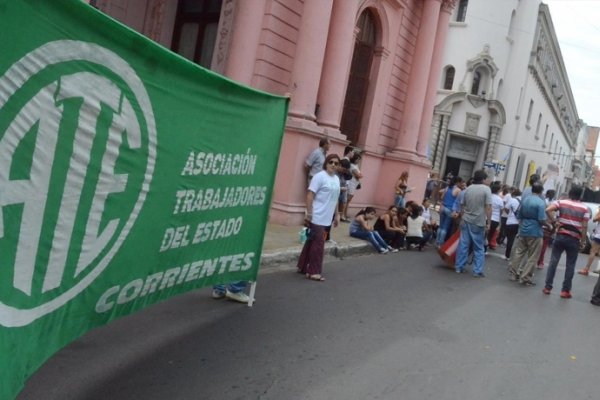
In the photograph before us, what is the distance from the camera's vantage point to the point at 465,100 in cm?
3388

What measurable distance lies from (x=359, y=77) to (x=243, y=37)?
5069 mm

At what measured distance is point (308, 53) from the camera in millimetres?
11648

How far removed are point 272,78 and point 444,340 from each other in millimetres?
7493

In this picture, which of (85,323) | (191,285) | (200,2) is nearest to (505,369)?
(191,285)

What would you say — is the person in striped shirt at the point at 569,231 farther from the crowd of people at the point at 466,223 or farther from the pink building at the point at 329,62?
the pink building at the point at 329,62

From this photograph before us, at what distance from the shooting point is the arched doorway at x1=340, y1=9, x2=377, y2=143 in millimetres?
15156

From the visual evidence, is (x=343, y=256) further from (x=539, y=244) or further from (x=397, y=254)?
(x=539, y=244)

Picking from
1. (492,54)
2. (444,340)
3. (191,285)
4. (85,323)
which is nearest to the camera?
(85,323)

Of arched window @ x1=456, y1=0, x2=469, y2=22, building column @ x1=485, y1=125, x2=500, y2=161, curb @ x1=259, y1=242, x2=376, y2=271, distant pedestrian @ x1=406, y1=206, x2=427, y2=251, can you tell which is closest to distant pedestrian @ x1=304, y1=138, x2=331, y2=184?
curb @ x1=259, y1=242, x2=376, y2=271

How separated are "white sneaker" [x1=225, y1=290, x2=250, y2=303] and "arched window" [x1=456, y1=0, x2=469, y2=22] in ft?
104

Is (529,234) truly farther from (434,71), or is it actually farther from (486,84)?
(486,84)

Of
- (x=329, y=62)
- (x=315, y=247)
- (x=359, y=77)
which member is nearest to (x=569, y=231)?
(x=315, y=247)

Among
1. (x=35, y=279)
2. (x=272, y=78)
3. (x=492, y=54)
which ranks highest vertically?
(x=492, y=54)

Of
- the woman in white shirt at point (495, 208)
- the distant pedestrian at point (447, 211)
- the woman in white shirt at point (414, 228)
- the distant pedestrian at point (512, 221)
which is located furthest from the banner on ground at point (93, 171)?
the distant pedestrian at point (512, 221)
